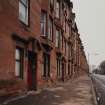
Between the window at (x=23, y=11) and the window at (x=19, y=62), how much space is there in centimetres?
189

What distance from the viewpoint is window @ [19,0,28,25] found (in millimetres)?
21086

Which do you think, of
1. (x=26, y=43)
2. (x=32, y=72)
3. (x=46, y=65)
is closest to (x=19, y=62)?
(x=26, y=43)

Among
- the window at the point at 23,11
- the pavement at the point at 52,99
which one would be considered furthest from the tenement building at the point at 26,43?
the pavement at the point at 52,99

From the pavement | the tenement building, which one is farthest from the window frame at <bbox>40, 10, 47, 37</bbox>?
the pavement

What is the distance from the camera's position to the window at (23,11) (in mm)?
21086

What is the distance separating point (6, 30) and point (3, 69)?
191cm

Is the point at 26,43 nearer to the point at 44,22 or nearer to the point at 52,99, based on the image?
the point at 52,99

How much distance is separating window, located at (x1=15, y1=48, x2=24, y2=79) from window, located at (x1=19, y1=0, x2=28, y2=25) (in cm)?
189

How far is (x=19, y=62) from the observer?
21062 mm

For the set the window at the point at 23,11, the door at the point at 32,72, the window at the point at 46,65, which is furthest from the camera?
the window at the point at 46,65

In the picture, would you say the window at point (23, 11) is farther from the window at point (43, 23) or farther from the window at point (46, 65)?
the window at point (46, 65)

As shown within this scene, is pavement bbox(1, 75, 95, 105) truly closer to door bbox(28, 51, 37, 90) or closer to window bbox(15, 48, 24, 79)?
door bbox(28, 51, 37, 90)

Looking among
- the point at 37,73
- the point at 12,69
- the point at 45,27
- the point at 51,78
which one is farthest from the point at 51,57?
the point at 12,69

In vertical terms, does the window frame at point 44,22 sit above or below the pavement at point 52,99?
above
